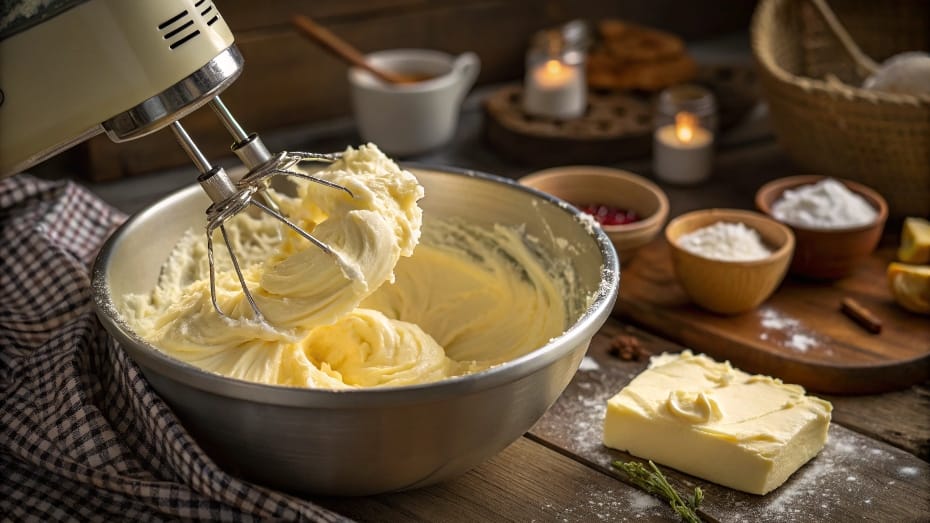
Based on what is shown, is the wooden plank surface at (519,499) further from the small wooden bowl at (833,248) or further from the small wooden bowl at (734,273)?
the small wooden bowl at (833,248)

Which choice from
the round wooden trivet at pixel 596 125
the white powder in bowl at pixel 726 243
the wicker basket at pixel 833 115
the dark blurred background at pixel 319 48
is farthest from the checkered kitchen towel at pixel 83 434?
the wicker basket at pixel 833 115

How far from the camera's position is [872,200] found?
1.83 m

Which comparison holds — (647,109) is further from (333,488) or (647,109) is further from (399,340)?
(333,488)

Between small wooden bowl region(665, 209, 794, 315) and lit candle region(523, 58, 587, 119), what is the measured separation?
0.69m

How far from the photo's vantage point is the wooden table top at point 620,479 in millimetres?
1211

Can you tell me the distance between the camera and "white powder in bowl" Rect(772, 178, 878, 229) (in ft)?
5.81

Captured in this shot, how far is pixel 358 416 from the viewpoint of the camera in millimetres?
1042

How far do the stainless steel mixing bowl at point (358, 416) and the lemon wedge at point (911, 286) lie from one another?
0.62 meters

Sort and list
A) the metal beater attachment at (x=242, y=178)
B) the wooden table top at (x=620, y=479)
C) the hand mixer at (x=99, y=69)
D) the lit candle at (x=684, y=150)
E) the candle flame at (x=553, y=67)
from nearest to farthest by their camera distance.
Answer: the hand mixer at (x=99, y=69) < the metal beater attachment at (x=242, y=178) < the wooden table top at (x=620, y=479) < the lit candle at (x=684, y=150) < the candle flame at (x=553, y=67)

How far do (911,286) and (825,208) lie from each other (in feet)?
0.71

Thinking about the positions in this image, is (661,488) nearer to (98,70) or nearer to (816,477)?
(816,477)

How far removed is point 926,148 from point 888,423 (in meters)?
0.67

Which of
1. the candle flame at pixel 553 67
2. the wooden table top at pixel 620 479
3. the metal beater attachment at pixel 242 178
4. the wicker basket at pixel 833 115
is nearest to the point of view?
the metal beater attachment at pixel 242 178

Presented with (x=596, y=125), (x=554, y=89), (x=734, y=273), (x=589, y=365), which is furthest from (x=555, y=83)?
(x=589, y=365)
